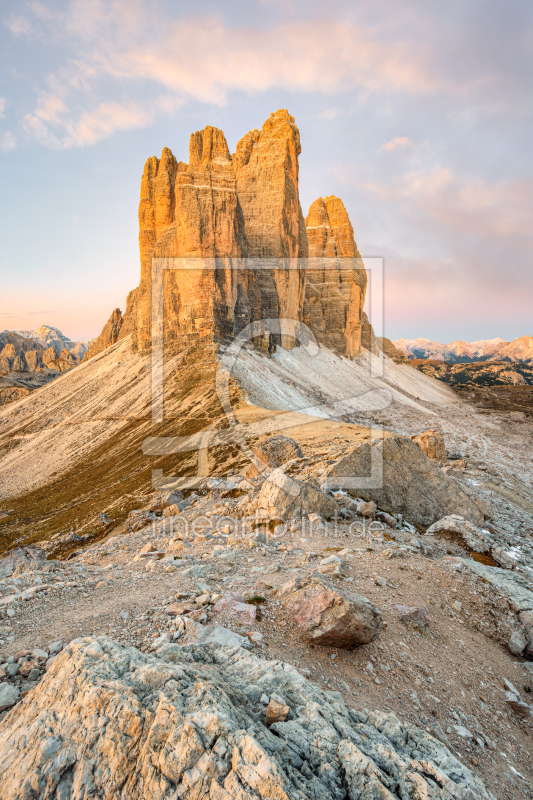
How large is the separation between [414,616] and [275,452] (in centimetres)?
1172

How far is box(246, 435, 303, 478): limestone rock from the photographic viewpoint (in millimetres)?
18062

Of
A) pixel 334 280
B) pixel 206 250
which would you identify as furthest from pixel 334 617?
pixel 334 280

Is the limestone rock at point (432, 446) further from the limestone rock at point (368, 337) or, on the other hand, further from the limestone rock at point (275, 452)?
the limestone rock at point (368, 337)

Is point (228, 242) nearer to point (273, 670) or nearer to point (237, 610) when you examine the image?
point (237, 610)

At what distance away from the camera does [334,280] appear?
98.9 m

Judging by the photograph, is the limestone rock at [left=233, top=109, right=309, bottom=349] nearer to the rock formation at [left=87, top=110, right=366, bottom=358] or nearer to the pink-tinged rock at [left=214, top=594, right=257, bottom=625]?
the rock formation at [left=87, top=110, right=366, bottom=358]

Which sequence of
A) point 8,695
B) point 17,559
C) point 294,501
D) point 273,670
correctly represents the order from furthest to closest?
point 17,559
point 294,501
point 273,670
point 8,695

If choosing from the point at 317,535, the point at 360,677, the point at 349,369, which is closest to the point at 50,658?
the point at 360,677

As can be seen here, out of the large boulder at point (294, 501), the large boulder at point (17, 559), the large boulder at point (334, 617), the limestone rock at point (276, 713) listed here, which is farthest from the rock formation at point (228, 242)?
the limestone rock at point (276, 713)

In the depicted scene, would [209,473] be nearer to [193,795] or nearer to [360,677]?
[360,677]

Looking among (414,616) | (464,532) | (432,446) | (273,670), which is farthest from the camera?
(432,446)

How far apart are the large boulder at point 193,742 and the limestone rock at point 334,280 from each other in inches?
3576

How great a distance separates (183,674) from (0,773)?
5.38 feet

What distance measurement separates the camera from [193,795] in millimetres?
2959
